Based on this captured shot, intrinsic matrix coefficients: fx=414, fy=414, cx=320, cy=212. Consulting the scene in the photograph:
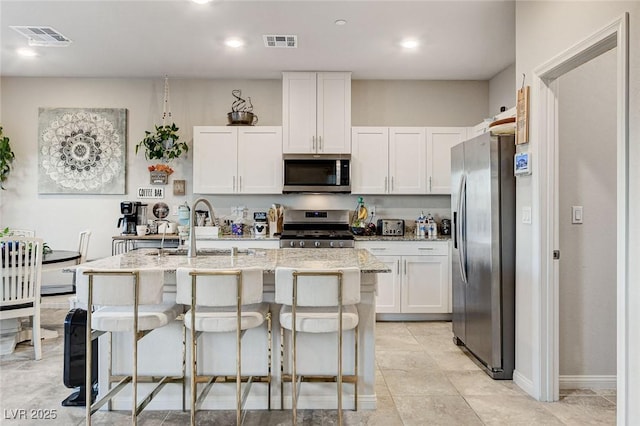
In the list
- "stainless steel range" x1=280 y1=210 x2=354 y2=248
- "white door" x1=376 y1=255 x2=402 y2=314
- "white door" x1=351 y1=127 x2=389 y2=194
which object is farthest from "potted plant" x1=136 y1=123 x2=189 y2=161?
"white door" x1=376 y1=255 x2=402 y2=314

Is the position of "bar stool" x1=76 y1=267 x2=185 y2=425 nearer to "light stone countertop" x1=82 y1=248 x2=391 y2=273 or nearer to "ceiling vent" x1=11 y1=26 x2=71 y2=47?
"light stone countertop" x1=82 y1=248 x2=391 y2=273

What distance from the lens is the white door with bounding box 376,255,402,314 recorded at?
14.7ft

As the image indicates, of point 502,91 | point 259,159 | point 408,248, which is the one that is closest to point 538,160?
point 408,248

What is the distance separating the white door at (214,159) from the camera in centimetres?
471

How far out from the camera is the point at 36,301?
131 inches

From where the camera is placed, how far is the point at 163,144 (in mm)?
4867

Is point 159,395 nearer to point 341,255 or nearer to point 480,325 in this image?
point 341,255

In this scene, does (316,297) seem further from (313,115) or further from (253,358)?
(313,115)

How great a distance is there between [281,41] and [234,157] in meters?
1.44

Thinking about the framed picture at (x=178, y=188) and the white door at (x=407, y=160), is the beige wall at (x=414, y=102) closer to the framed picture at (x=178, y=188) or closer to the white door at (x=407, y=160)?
the white door at (x=407, y=160)

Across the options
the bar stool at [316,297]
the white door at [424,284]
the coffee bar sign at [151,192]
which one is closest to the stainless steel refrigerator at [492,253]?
the white door at [424,284]

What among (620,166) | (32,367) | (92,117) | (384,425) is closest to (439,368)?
(384,425)

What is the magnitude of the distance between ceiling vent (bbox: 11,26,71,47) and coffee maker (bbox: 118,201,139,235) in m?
1.77

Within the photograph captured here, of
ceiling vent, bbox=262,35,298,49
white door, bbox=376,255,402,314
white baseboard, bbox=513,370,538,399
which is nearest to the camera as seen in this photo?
white baseboard, bbox=513,370,538,399
